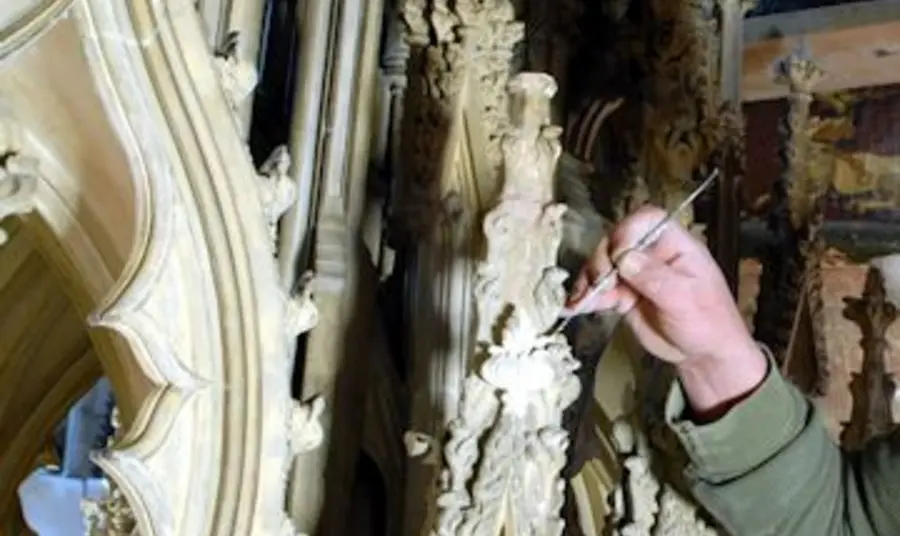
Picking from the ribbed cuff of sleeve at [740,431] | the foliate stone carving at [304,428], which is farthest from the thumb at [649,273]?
the foliate stone carving at [304,428]

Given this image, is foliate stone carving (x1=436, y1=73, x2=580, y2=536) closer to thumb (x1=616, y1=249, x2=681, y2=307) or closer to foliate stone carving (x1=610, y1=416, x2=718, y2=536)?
→ thumb (x1=616, y1=249, x2=681, y2=307)

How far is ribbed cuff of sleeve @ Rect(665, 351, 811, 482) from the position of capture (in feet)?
4.02

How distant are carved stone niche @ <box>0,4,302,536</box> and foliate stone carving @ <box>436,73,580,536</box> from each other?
11 cm

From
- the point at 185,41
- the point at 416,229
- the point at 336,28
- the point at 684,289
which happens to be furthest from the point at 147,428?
the point at 336,28

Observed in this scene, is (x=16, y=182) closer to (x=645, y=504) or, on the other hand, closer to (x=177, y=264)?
(x=177, y=264)

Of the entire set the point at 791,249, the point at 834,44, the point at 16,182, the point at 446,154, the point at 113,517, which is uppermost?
the point at 834,44

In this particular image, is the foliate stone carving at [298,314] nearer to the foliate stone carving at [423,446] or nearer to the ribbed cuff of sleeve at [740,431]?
the foliate stone carving at [423,446]

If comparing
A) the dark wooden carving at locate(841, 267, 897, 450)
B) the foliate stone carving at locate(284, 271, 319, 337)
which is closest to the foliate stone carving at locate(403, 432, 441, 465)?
the foliate stone carving at locate(284, 271, 319, 337)

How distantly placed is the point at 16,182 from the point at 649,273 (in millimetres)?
460

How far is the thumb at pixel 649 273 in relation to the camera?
3.74ft

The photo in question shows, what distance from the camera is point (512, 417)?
1.12m

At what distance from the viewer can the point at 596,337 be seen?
5.57 feet

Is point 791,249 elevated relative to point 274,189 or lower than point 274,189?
elevated

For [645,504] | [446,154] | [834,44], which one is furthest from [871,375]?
[834,44]
